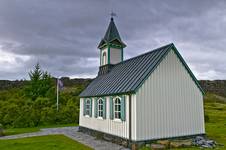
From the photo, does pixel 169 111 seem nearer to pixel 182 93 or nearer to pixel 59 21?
pixel 182 93

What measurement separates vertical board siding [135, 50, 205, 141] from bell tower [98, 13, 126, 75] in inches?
269

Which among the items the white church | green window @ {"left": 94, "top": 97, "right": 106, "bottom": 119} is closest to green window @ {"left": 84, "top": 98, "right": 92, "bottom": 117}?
green window @ {"left": 94, "top": 97, "right": 106, "bottom": 119}

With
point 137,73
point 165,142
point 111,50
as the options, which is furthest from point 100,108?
point 111,50

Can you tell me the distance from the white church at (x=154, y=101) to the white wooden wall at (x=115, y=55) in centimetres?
409

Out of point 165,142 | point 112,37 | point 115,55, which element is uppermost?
point 112,37

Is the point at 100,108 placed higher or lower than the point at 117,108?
lower

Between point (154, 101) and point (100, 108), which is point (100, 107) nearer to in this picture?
point (100, 108)

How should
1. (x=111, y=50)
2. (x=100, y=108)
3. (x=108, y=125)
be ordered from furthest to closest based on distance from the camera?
(x=111, y=50) → (x=100, y=108) → (x=108, y=125)

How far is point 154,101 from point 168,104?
93cm

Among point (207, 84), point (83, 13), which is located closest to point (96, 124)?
point (83, 13)

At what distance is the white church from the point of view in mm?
11250

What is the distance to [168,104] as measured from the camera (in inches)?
473

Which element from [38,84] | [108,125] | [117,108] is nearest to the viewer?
[117,108]

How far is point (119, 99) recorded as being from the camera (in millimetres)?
12578
